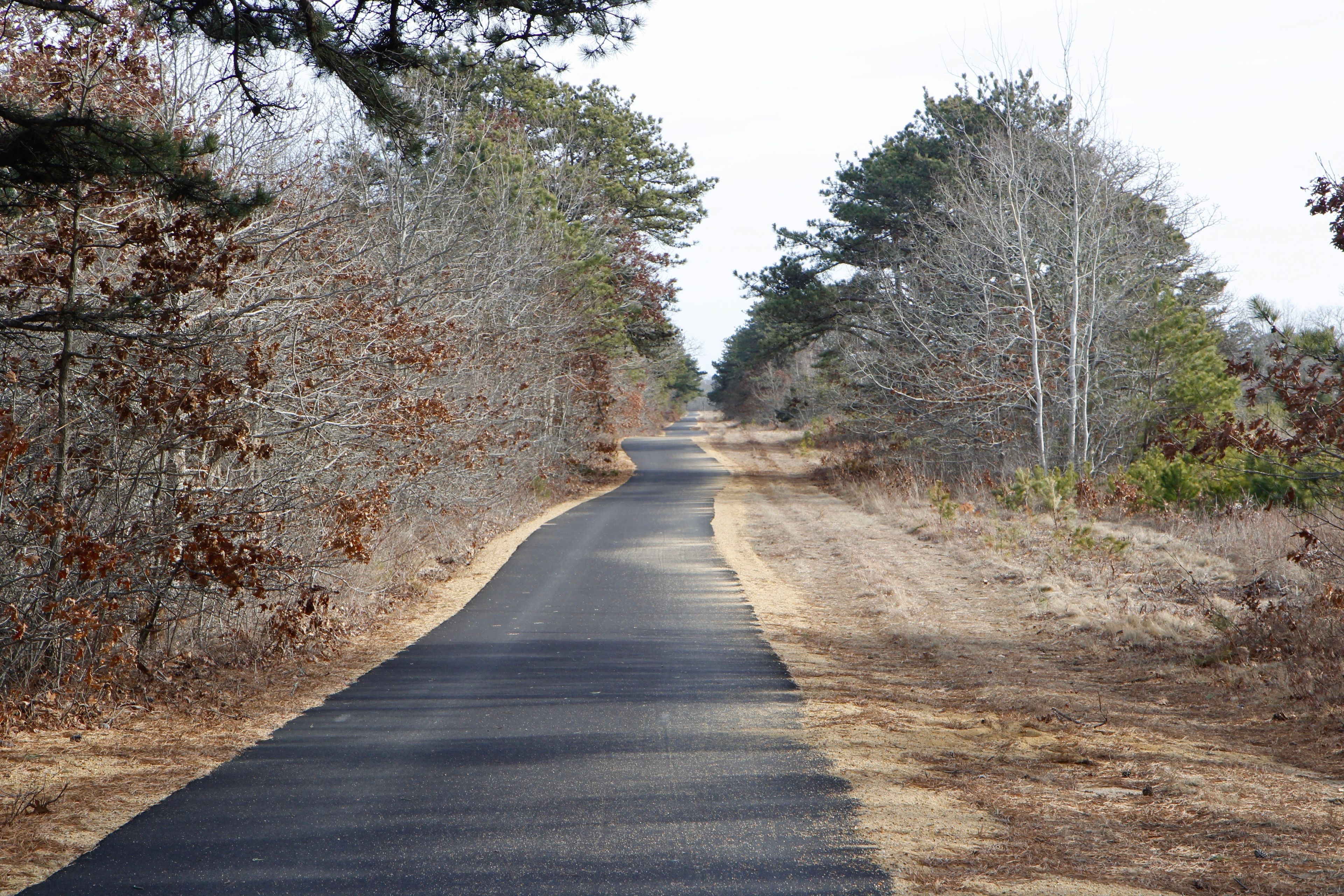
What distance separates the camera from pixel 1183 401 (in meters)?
21.9

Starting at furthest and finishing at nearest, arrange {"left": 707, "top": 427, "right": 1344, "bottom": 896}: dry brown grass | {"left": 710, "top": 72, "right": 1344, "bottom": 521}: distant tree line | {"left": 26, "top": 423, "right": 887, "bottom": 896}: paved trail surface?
{"left": 710, "top": 72, "right": 1344, "bottom": 521}: distant tree line < {"left": 707, "top": 427, "right": 1344, "bottom": 896}: dry brown grass < {"left": 26, "top": 423, "right": 887, "bottom": 896}: paved trail surface

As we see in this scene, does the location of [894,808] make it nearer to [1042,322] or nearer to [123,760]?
[123,760]

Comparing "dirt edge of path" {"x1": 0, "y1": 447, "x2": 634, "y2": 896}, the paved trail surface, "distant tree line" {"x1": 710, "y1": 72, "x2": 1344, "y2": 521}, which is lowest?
"dirt edge of path" {"x1": 0, "y1": 447, "x2": 634, "y2": 896}

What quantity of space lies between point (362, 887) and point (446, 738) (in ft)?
8.68

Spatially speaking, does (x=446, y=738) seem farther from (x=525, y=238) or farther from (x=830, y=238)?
(x=830, y=238)

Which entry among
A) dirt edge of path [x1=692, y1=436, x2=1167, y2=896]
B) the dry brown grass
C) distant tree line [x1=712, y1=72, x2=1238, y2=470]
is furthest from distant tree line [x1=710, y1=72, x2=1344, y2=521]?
dirt edge of path [x1=692, y1=436, x2=1167, y2=896]

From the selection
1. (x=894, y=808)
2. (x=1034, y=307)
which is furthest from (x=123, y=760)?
(x=1034, y=307)

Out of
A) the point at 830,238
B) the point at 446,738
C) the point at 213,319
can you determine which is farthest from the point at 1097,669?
the point at 830,238

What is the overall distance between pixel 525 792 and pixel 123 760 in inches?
114

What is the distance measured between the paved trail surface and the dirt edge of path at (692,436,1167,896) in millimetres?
130

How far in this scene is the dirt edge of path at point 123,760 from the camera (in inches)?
205

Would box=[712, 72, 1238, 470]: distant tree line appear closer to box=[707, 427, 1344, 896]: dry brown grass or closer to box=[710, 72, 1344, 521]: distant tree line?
box=[710, 72, 1344, 521]: distant tree line

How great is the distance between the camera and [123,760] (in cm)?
684

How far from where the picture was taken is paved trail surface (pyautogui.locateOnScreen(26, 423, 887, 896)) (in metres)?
4.68
